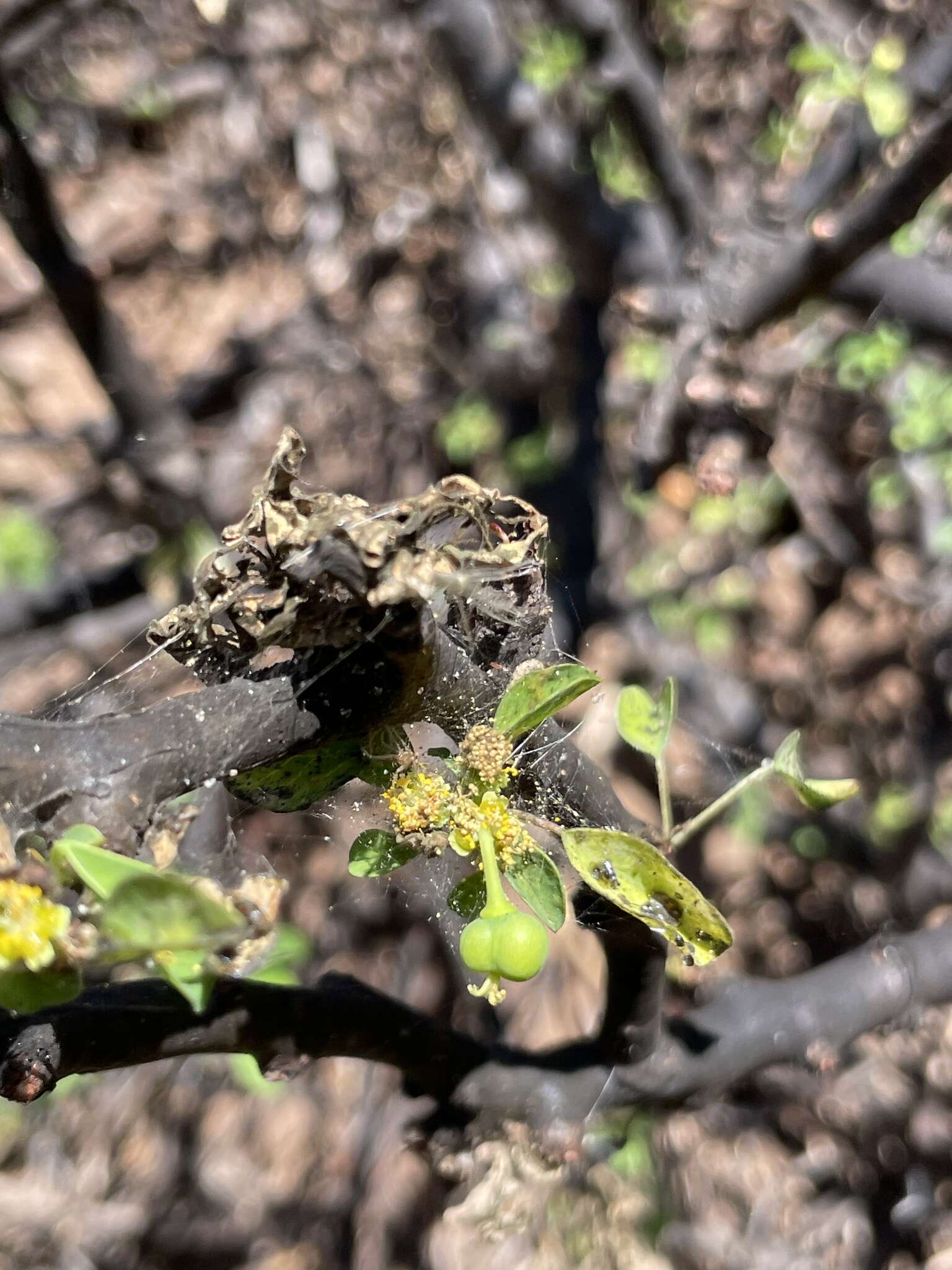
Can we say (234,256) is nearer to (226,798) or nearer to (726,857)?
(726,857)

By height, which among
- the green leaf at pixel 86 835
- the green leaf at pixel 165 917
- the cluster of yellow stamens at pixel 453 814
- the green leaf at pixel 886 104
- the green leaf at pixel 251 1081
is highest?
the green leaf at pixel 165 917

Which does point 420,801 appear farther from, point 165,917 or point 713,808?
point 713,808

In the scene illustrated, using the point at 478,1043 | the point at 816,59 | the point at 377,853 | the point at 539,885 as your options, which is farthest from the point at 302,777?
the point at 816,59

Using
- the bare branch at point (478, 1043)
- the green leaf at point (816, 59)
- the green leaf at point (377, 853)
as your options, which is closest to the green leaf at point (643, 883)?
the green leaf at point (377, 853)

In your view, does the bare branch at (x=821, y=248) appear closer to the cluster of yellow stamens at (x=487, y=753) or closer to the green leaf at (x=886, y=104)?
the green leaf at (x=886, y=104)

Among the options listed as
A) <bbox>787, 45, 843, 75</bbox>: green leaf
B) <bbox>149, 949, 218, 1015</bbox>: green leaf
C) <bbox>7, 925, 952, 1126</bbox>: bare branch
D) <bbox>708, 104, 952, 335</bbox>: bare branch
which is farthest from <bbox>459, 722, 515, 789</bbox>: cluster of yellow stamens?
<bbox>787, 45, 843, 75</bbox>: green leaf

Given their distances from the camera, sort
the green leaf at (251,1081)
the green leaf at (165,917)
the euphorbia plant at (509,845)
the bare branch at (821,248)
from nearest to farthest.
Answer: the green leaf at (165,917), the euphorbia plant at (509,845), the bare branch at (821,248), the green leaf at (251,1081)

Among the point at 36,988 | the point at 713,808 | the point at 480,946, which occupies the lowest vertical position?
the point at 713,808
